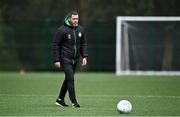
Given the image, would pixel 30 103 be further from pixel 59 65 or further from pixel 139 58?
pixel 139 58

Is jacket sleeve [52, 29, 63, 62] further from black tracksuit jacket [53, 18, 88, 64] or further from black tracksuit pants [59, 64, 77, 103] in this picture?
black tracksuit pants [59, 64, 77, 103]

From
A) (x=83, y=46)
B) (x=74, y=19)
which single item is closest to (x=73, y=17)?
(x=74, y=19)

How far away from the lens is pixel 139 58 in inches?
1291

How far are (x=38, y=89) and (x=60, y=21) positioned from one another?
1570cm

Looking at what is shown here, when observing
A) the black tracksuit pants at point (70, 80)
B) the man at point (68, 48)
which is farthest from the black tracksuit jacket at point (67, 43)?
the black tracksuit pants at point (70, 80)

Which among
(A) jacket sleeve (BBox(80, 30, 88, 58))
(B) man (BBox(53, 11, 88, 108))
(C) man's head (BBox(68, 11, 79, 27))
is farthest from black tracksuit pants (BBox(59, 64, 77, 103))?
(C) man's head (BBox(68, 11, 79, 27))

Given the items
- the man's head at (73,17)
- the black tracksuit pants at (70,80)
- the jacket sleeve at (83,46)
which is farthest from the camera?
the jacket sleeve at (83,46)

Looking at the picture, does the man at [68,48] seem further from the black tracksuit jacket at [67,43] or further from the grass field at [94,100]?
the grass field at [94,100]

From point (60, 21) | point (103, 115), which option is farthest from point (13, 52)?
point (103, 115)

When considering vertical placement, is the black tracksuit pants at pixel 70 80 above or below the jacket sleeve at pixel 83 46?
below

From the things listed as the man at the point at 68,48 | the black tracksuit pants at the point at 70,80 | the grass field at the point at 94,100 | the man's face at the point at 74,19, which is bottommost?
the grass field at the point at 94,100

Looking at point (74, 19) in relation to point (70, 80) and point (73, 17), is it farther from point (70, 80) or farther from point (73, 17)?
point (70, 80)

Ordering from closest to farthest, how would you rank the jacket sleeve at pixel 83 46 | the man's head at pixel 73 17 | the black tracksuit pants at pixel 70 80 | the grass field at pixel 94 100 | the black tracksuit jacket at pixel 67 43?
the grass field at pixel 94 100, the man's head at pixel 73 17, the black tracksuit pants at pixel 70 80, the black tracksuit jacket at pixel 67 43, the jacket sleeve at pixel 83 46

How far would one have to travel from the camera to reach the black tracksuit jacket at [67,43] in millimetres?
15422
